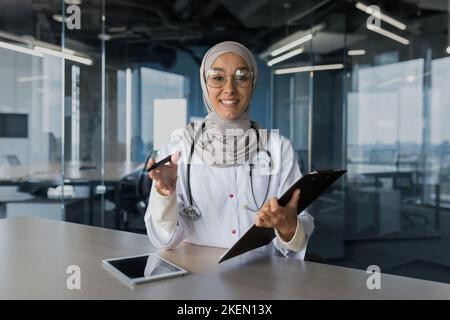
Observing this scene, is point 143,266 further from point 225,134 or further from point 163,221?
point 225,134

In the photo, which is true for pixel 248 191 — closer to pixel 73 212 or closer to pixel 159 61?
pixel 73 212

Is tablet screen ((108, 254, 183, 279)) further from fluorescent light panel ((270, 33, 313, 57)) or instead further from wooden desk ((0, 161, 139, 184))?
fluorescent light panel ((270, 33, 313, 57))

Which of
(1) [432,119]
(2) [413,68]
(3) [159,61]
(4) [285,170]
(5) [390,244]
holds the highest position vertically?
(3) [159,61]

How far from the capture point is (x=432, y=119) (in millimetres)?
4062

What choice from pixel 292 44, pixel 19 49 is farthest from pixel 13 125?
pixel 292 44

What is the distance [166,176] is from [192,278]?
32 centimetres

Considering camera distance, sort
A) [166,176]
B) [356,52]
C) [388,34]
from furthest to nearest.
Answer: [356,52] → [388,34] → [166,176]

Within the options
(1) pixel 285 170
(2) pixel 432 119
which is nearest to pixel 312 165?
(2) pixel 432 119

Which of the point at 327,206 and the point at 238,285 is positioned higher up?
the point at 238,285

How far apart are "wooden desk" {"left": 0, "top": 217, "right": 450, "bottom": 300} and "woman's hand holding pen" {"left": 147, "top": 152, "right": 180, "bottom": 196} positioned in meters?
0.21

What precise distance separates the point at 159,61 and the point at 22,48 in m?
1.89

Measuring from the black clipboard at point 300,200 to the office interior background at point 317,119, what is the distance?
3.17m

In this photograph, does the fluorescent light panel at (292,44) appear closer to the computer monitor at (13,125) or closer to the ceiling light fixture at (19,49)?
the ceiling light fixture at (19,49)

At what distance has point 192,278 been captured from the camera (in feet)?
3.22
